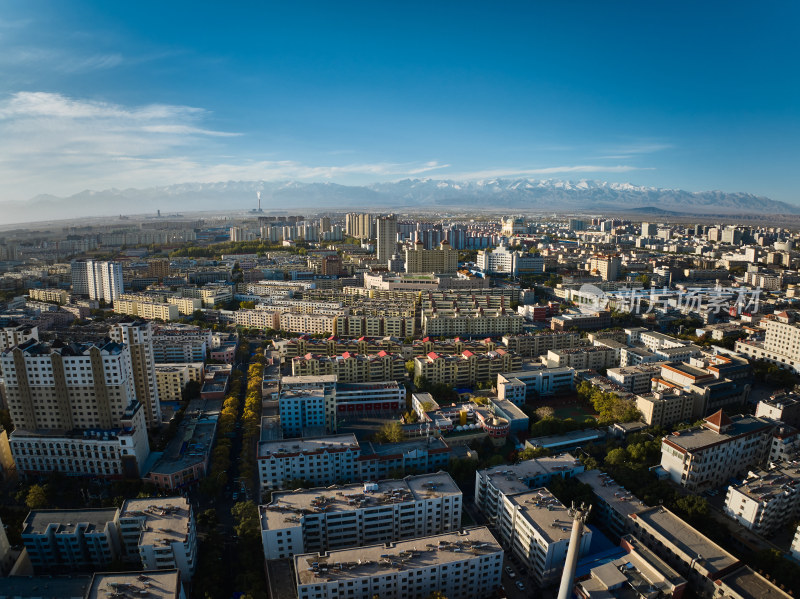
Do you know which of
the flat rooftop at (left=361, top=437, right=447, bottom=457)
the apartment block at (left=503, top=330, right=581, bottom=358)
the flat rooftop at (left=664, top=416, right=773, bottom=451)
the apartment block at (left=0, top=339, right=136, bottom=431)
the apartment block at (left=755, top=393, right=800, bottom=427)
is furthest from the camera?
the apartment block at (left=503, top=330, right=581, bottom=358)

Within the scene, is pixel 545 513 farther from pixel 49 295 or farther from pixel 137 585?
pixel 49 295

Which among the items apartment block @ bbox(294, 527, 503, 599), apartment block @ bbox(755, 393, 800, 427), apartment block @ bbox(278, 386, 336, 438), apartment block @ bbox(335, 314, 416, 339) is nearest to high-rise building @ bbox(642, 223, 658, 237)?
apartment block @ bbox(335, 314, 416, 339)

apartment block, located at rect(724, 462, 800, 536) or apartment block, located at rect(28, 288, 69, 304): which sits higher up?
apartment block, located at rect(28, 288, 69, 304)

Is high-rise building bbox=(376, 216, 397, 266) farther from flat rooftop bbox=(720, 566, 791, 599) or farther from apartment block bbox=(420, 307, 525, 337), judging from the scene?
flat rooftop bbox=(720, 566, 791, 599)

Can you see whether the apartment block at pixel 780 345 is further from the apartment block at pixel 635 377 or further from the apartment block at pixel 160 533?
the apartment block at pixel 160 533

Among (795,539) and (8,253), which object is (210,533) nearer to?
(795,539)

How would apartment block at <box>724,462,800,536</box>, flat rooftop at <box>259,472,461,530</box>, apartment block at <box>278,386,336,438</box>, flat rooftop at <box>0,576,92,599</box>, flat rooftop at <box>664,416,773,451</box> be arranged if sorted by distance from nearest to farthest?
flat rooftop at <box>0,576,92,599</box> → flat rooftop at <box>259,472,461,530</box> → apartment block at <box>724,462,800,536</box> → flat rooftop at <box>664,416,773,451</box> → apartment block at <box>278,386,336,438</box>

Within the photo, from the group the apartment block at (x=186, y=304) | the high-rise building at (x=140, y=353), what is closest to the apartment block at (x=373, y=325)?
the apartment block at (x=186, y=304)
